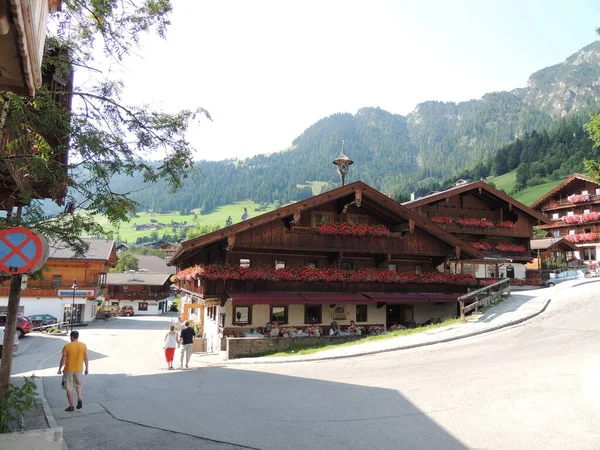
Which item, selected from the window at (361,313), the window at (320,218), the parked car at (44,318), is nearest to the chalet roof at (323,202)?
the window at (320,218)

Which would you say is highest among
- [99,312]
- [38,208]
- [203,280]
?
[38,208]

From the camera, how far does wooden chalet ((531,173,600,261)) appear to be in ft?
193

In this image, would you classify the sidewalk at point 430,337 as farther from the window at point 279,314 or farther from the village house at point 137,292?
the village house at point 137,292

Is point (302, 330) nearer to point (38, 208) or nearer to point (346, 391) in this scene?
point (346, 391)

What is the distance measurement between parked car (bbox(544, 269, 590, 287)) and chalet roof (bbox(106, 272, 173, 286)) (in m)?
53.8

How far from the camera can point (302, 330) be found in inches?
954

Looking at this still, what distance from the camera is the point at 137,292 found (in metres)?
71.9

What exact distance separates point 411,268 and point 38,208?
21490 millimetres

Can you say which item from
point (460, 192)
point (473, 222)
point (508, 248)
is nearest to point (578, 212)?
point (508, 248)

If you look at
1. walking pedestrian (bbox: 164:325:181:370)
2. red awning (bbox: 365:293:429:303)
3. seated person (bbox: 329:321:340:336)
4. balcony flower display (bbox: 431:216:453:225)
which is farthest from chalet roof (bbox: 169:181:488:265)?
balcony flower display (bbox: 431:216:453:225)

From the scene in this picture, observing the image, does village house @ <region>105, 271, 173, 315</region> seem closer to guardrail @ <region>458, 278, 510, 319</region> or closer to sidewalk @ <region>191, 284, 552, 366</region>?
sidewalk @ <region>191, 284, 552, 366</region>

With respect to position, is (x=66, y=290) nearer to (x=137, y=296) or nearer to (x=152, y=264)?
(x=137, y=296)

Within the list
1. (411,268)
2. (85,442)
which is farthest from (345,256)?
(85,442)

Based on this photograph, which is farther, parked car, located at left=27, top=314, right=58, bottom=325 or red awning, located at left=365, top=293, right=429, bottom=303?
parked car, located at left=27, top=314, right=58, bottom=325
